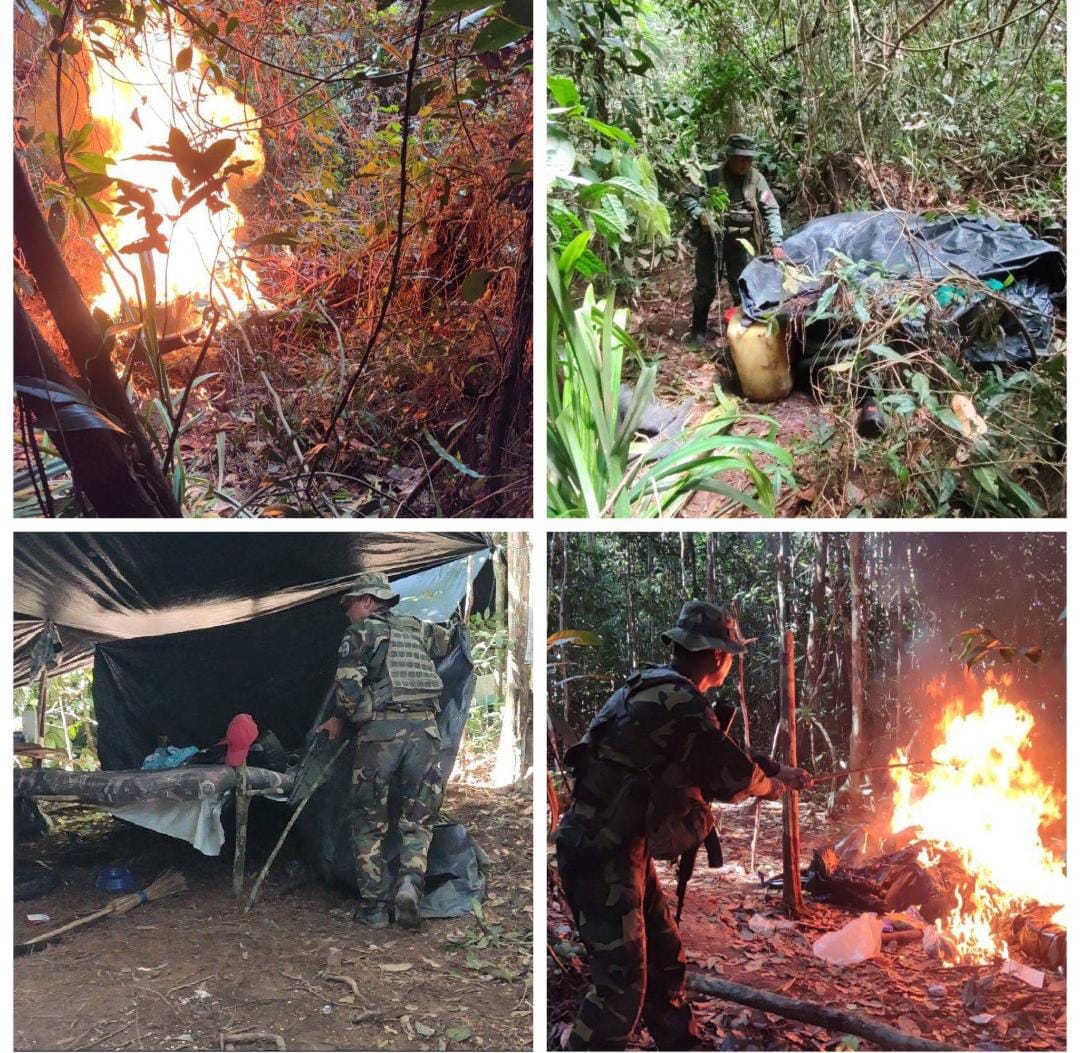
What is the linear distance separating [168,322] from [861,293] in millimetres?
1536

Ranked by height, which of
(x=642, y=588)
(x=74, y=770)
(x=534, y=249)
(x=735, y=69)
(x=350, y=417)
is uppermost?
(x=735, y=69)

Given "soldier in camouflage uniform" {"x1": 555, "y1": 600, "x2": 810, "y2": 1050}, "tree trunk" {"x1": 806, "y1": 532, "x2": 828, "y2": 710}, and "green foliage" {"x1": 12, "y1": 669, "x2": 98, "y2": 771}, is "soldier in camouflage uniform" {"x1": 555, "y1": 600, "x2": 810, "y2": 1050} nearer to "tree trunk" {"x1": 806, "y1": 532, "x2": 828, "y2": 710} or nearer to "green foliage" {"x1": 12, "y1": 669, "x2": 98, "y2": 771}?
"tree trunk" {"x1": 806, "y1": 532, "x2": 828, "y2": 710}

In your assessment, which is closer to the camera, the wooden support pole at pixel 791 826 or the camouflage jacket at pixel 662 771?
the camouflage jacket at pixel 662 771

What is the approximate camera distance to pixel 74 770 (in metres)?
1.94

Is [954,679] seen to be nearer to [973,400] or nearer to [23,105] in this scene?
[973,400]

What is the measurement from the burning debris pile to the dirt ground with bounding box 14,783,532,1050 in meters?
0.68

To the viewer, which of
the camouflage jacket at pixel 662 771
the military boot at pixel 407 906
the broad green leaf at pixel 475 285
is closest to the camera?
the camouflage jacket at pixel 662 771

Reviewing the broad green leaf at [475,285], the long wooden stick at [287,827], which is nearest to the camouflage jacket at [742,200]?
the broad green leaf at [475,285]

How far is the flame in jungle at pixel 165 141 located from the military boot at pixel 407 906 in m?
1.32

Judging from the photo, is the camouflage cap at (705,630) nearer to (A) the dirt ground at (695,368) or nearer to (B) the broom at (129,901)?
(A) the dirt ground at (695,368)

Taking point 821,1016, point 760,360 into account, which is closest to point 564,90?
point 760,360

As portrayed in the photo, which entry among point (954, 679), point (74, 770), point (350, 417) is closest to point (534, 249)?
point (350, 417)

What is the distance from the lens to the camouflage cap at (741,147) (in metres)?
2.04

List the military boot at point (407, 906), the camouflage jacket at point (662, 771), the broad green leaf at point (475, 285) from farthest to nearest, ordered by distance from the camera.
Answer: the broad green leaf at point (475, 285), the military boot at point (407, 906), the camouflage jacket at point (662, 771)
